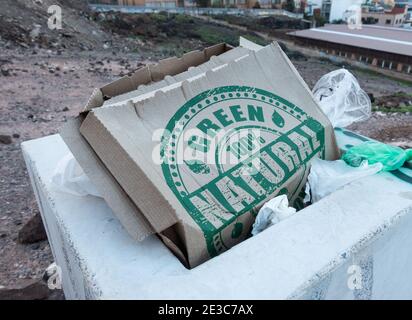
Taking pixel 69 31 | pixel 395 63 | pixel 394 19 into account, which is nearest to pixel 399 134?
pixel 69 31

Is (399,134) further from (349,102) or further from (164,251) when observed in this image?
(164,251)

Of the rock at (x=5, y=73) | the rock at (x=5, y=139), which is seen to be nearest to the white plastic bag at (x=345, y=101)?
the rock at (x=5, y=139)

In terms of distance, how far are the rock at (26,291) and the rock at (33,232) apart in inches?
13.2

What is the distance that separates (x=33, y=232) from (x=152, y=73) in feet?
4.60

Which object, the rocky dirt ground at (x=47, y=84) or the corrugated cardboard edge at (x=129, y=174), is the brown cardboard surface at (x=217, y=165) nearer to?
the corrugated cardboard edge at (x=129, y=174)

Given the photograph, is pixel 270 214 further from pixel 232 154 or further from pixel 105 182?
pixel 105 182

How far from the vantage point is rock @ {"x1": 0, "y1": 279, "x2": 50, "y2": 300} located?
171 cm

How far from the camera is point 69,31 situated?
33.2ft

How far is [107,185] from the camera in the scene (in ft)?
3.26

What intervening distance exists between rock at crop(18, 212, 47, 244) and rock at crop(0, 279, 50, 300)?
1.10 feet

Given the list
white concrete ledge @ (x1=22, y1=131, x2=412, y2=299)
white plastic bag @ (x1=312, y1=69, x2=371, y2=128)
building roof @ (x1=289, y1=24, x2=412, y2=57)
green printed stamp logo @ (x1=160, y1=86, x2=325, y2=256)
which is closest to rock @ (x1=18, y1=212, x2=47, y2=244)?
white concrete ledge @ (x1=22, y1=131, x2=412, y2=299)

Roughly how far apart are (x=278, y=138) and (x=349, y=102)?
0.53 metres

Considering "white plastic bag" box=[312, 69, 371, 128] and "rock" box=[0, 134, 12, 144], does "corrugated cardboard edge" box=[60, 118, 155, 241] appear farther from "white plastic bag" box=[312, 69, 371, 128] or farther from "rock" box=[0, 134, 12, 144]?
"rock" box=[0, 134, 12, 144]

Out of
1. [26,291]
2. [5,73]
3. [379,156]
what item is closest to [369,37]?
[5,73]
